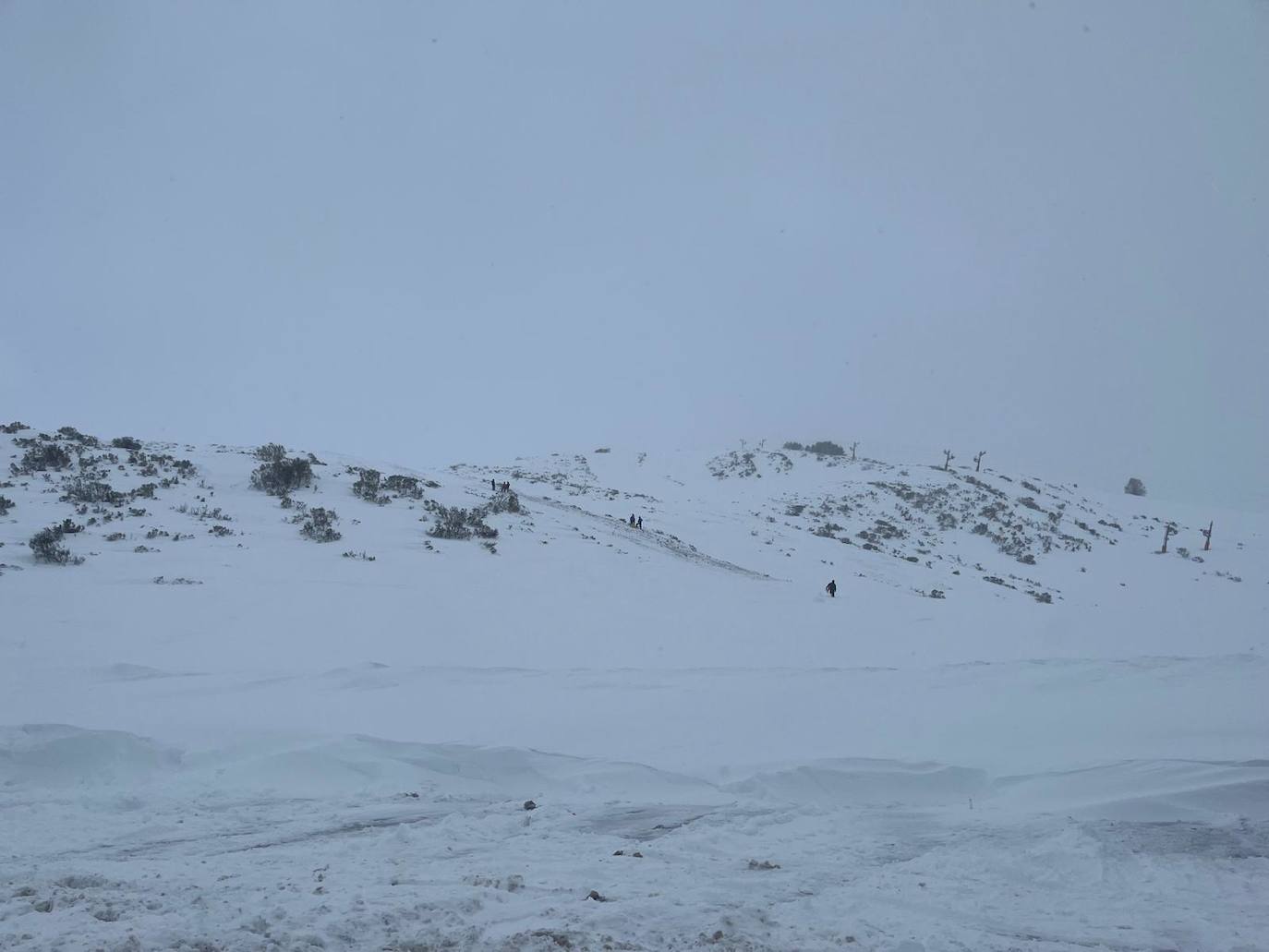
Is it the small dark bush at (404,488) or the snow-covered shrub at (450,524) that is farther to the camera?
the small dark bush at (404,488)

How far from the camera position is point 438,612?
11445mm

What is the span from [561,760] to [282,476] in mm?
15313

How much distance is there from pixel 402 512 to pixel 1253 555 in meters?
36.0

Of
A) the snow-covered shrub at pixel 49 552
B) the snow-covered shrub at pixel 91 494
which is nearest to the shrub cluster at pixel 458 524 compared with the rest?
the snow-covered shrub at pixel 91 494

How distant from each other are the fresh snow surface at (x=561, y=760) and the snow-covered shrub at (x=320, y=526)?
0.50 meters

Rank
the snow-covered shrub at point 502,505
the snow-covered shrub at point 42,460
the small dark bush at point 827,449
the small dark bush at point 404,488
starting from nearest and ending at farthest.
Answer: the snow-covered shrub at point 42,460
the small dark bush at point 404,488
the snow-covered shrub at point 502,505
the small dark bush at point 827,449

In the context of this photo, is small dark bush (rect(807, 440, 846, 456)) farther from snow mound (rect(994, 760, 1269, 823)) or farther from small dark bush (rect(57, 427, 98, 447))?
snow mound (rect(994, 760, 1269, 823))

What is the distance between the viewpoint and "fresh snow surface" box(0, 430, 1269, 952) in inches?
149

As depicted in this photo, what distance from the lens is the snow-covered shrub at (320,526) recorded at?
1493cm

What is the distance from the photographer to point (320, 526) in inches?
603

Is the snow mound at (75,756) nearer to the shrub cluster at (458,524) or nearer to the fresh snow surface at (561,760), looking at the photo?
the fresh snow surface at (561,760)

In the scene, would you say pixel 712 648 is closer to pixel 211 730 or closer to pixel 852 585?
pixel 211 730

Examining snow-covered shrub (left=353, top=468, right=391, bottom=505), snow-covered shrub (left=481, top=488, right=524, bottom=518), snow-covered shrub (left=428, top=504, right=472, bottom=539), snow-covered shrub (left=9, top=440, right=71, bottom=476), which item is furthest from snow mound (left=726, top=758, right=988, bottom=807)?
snow-covered shrub (left=9, top=440, right=71, bottom=476)

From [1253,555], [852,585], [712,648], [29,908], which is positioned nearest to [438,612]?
[712,648]
